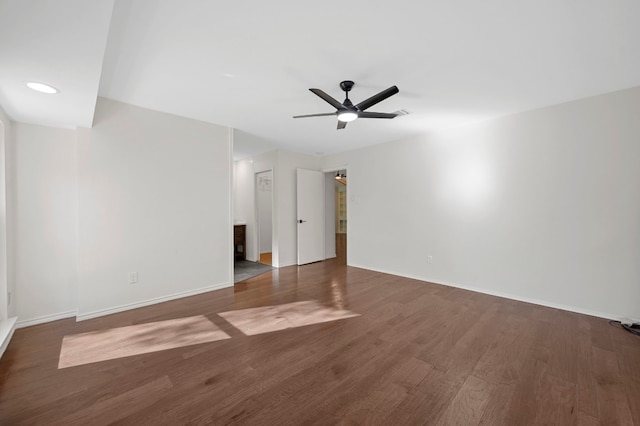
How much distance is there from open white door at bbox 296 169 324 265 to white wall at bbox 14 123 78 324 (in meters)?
3.47

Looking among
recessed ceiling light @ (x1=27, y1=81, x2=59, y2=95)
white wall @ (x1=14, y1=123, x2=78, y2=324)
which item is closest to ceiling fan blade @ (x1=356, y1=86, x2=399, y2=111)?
recessed ceiling light @ (x1=27, y1=81, x2=59, y2=95)

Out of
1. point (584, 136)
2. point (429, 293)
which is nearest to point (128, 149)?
point (429, 293)

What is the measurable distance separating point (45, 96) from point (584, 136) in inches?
210

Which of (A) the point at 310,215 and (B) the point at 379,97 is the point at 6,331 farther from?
(A) the point at 310,215

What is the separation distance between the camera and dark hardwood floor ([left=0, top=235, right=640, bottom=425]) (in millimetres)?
1495

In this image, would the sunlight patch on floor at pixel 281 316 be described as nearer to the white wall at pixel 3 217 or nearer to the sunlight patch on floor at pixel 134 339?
the sunlight patch on floor at pixel 134 339

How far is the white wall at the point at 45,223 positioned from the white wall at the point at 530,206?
447cm

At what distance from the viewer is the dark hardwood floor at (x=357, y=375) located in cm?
150

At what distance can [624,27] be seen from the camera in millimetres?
1782

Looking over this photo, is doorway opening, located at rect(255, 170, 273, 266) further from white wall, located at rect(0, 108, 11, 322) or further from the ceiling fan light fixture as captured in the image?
white wall, located at rect(0, 108, 11, 322)

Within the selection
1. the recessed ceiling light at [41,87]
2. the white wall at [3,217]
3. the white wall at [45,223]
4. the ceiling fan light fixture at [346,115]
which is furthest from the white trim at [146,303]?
the ceiling fan light fixture at [346,115]

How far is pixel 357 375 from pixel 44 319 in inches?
132

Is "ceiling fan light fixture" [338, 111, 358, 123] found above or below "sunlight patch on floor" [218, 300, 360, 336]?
above

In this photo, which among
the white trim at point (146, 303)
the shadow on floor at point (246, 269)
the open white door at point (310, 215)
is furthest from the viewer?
the open white door at point (310, 215)
